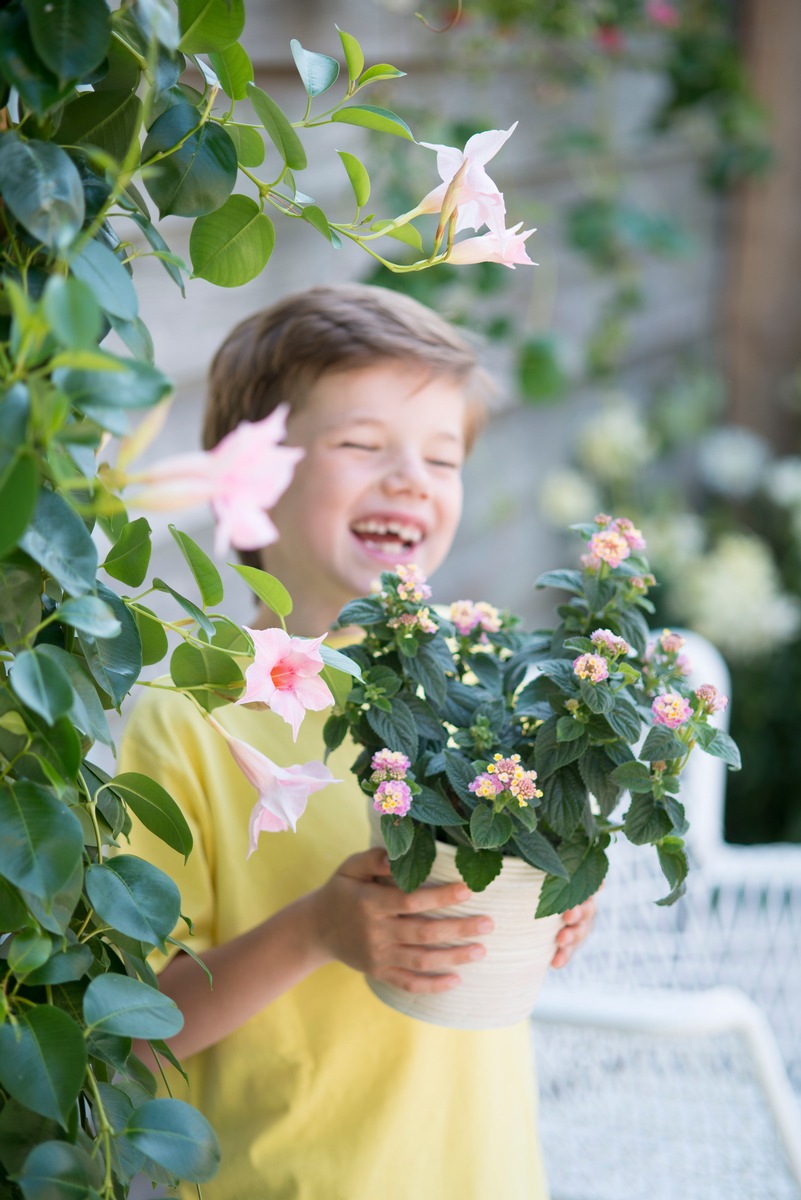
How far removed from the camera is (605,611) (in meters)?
0.74

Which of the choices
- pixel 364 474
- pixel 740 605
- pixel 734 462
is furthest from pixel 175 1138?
pixel 734 462

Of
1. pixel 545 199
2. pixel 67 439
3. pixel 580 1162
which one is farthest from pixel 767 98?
pixel 67 439

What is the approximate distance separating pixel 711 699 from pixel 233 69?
0.40 meters

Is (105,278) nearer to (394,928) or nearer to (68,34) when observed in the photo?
(68,34)

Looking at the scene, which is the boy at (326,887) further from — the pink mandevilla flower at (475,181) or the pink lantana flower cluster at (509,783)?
the pink mandevilla flower at (475,181)

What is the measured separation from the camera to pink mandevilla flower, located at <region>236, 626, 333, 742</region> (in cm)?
57

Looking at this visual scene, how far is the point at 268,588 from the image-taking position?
0.56 meters

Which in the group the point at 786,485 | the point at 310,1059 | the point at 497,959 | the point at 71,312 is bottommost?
the point at 310,1059

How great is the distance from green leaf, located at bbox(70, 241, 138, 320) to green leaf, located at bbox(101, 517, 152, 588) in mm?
129

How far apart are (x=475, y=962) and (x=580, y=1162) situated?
0.61 meters

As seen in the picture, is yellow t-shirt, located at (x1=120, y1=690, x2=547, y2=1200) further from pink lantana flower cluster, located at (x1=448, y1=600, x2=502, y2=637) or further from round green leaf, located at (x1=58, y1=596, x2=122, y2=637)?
round green leaf, located at (x1=58, y1=596, x2=122, y2=637)

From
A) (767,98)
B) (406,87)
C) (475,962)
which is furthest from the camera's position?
(767,98)

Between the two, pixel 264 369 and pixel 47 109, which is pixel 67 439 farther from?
pixel 264 369

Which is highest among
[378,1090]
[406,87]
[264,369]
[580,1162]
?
[406,87]
